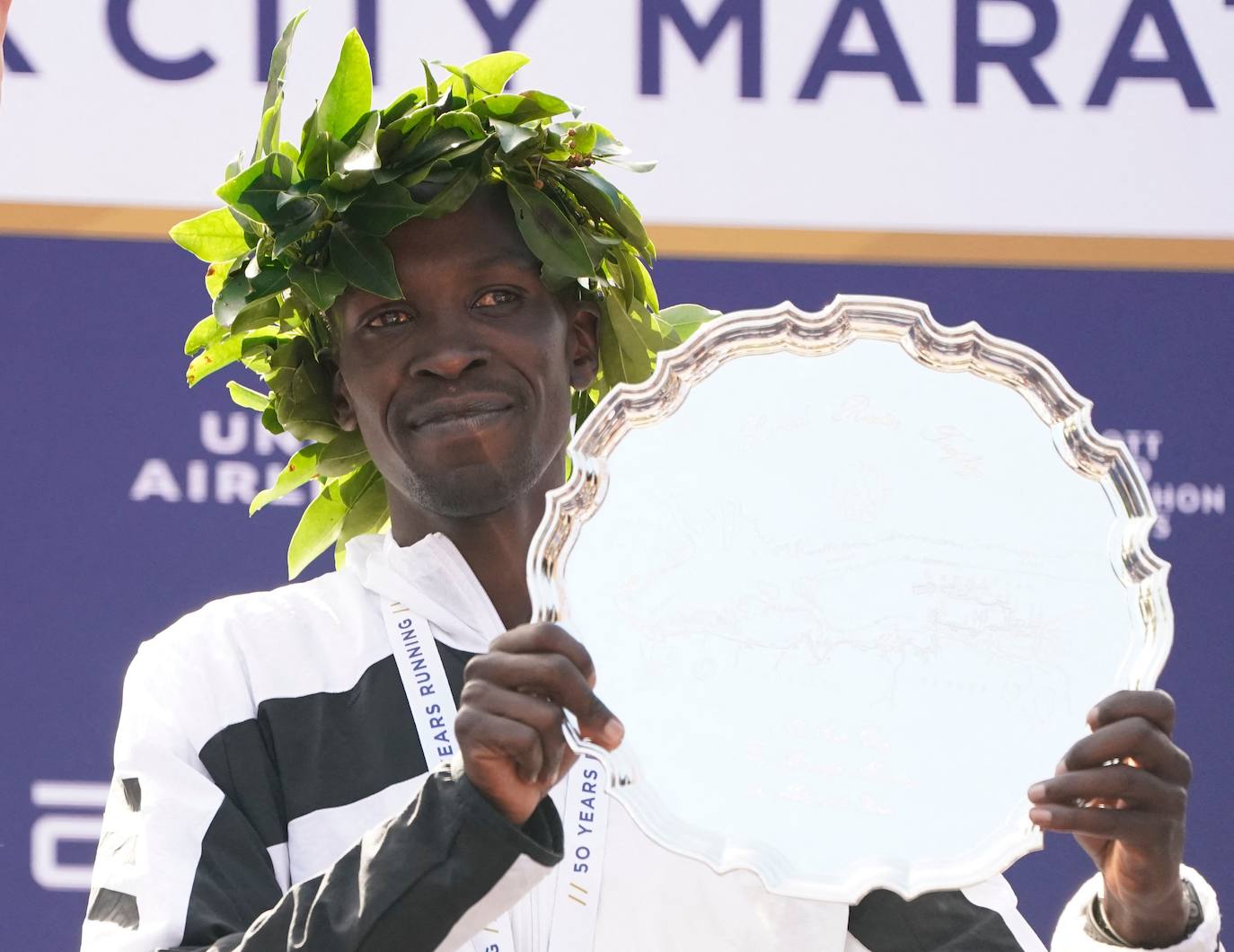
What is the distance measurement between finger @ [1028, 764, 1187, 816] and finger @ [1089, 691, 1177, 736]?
5 centimetres

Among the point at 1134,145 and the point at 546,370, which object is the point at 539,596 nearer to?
the point at 546,370

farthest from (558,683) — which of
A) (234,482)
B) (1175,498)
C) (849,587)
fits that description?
(1175,498)

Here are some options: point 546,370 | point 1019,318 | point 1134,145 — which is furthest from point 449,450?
point 1134,145

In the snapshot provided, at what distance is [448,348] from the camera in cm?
271

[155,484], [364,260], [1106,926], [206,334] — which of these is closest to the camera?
[1106,926]

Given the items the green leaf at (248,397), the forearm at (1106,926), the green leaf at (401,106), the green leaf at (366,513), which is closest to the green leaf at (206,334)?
the green leaf at (248,397)

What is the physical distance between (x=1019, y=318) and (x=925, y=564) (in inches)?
65.4

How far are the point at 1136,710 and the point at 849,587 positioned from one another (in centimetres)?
38

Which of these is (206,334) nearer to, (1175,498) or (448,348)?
(448,348)

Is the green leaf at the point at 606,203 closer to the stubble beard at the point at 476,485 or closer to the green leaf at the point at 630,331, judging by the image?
the green leaf at the point at 630,331

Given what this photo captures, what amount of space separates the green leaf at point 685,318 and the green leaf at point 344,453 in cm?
50

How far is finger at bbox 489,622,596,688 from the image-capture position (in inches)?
81.3

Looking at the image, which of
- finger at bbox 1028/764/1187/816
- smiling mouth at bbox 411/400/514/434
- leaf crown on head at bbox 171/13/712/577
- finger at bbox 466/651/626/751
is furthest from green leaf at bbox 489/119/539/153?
finger at bbox 1028/764/1187/816

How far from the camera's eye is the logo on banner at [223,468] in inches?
147
